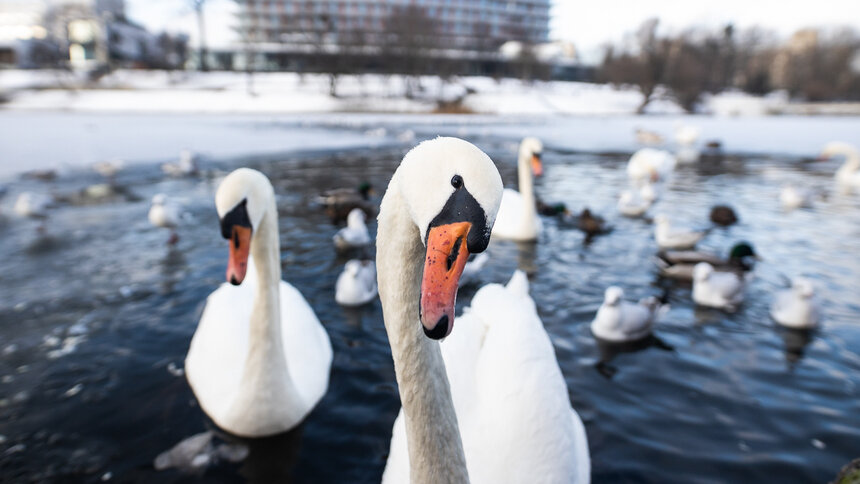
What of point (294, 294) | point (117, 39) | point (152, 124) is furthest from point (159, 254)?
point (117, 39)

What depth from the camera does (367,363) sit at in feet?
13.9

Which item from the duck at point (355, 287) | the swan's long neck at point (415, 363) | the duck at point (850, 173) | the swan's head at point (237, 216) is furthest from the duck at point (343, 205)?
the duck at point (850, 173)

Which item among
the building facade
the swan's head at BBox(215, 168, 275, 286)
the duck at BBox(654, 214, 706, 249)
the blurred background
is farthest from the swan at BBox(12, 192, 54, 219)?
the building facade

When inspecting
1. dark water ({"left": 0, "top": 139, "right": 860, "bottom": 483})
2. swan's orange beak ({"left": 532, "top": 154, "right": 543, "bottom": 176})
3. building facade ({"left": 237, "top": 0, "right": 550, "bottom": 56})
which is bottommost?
dark water ({"left": 0, "top": 139, "right": 860, "bottom": 483})

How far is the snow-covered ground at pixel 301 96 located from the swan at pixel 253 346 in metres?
32.9

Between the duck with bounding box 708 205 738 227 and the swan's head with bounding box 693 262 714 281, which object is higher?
the duck with bounding box 708 205 738 227

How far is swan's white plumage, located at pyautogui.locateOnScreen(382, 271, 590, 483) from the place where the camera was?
7.30ft

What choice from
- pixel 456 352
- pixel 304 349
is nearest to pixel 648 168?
pixel 304 349

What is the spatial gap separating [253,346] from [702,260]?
5541 mm

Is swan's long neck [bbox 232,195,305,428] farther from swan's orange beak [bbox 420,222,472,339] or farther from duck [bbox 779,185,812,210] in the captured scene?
duck [bbox 779,185,812,210]

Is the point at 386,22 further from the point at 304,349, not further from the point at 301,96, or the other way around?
the point at 304,349

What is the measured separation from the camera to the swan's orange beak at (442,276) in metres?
1.26

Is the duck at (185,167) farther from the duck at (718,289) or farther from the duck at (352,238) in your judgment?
the duck at (718,289)

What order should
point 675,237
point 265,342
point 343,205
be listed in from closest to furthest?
point 265,342
point 675,237
point 343,205
